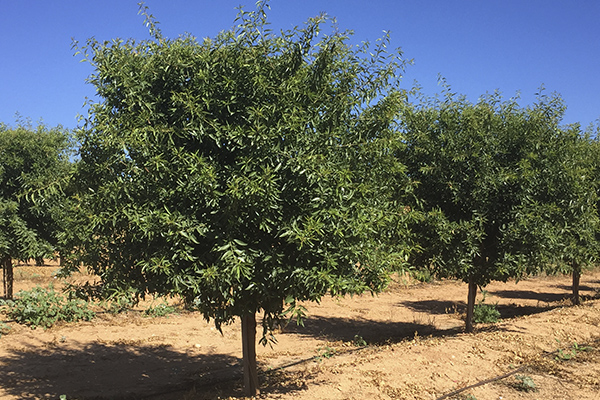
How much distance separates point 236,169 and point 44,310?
10.2 m

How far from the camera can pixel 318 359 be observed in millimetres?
10812

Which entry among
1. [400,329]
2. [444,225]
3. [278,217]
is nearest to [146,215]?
[278,217]

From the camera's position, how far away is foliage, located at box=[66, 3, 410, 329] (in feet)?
18.7

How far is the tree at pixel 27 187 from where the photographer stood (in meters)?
13.9

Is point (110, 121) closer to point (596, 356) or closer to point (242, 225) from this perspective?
point (242, 225)

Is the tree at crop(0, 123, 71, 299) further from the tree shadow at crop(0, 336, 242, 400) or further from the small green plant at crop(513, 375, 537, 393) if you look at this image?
the small green plant at crop(513, 375, 537, 393)

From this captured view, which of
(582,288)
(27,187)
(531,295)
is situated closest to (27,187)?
(27,187)

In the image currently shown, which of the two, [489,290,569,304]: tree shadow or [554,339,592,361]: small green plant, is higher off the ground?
[554,339,592,361]: small green plant

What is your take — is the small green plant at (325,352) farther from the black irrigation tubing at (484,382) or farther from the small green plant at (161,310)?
the small green plant at (161,310)

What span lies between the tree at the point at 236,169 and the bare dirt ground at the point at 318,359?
2.04 meters

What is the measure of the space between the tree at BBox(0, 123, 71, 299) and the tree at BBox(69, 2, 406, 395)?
27.8 ft

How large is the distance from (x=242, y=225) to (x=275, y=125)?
128 centimetres

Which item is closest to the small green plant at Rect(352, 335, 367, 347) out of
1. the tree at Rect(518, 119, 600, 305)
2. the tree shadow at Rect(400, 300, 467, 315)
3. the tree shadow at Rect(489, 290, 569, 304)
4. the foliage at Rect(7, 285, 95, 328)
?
the tree at Rect(518, 119, 600, 305)

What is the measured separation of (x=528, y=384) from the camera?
338 inches
